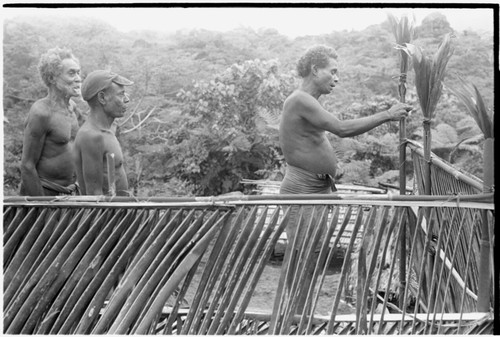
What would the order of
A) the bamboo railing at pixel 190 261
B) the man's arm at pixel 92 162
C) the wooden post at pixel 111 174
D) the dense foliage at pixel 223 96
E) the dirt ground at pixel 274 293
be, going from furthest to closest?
the dense foliage at pixel 223 96 → the dirt ground at pixel 274 293 → the man's arm at pixel 92 162 → the wooden post at pixel 111 174 → the bamboo railing at pixel 190 261

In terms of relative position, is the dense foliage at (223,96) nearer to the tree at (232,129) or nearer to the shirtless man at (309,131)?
the tree at (232,129)

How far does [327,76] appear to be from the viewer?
3521 millimetres

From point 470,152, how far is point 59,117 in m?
6.81

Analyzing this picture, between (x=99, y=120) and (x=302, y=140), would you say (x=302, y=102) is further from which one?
(x=99, y=120)

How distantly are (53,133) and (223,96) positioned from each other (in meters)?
5.60

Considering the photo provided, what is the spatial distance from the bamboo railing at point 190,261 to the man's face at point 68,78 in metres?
1.28

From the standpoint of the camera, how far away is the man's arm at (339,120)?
3.27 metres

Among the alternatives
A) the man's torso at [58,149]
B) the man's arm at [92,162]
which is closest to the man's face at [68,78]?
the man's torso at [58,149]

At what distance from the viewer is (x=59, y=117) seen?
12.1 feet

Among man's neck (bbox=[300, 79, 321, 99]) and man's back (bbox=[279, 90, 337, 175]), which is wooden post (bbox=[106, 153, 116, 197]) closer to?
man's back (bbox=[279, 90, 337, 175])

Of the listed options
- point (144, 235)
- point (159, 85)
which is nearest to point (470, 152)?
point (159, 85)

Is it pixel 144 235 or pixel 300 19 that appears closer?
pixel 144 235

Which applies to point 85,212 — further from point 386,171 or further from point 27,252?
point 386,171

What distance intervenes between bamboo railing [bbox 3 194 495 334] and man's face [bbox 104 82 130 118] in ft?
3.32
